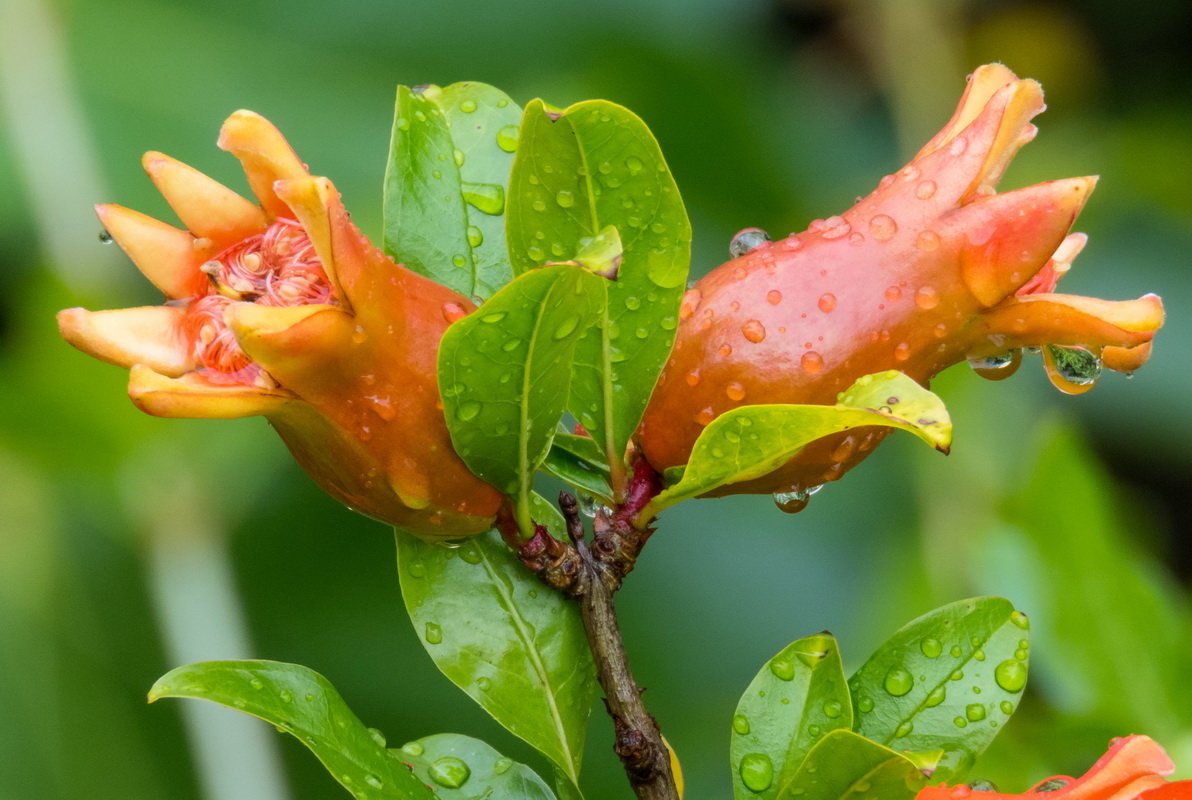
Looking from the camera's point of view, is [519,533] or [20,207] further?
[20,207]

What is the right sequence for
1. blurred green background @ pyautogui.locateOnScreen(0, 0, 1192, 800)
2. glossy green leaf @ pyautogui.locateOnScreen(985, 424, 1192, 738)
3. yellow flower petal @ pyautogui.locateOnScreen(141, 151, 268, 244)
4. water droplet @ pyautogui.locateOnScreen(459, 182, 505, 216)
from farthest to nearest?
blurred green background @ pyautogui.locateOnScreen(0, 0, 1192, 800) < glossy green leaf @ pyautogui.locateOnScreen(985, 424, 1192, 738) < water droplet @ pyautogui.locateOnScreen(459, 182, 505, 216) < yellow flower petal @ pyautogui.locateOnScreen(141, 151, 268, 244)

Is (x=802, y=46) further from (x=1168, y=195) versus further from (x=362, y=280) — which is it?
(x=362, y=280)

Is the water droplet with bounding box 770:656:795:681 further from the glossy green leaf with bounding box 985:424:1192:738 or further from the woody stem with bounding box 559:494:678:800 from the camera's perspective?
the glossy green leaf with bounding box 985:424:1192:738

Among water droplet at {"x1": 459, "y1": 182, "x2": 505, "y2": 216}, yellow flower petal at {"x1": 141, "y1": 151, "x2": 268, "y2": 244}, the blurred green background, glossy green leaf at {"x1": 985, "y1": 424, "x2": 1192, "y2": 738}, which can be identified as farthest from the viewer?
the blurred green background

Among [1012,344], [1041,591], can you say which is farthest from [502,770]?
[1041,591]

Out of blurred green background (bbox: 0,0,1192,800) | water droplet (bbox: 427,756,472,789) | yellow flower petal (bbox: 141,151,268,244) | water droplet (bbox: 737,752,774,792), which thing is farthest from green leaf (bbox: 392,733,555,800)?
blurred green background (bbox: 0,0,1192,800)

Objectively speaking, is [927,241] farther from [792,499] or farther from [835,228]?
[792,499]
